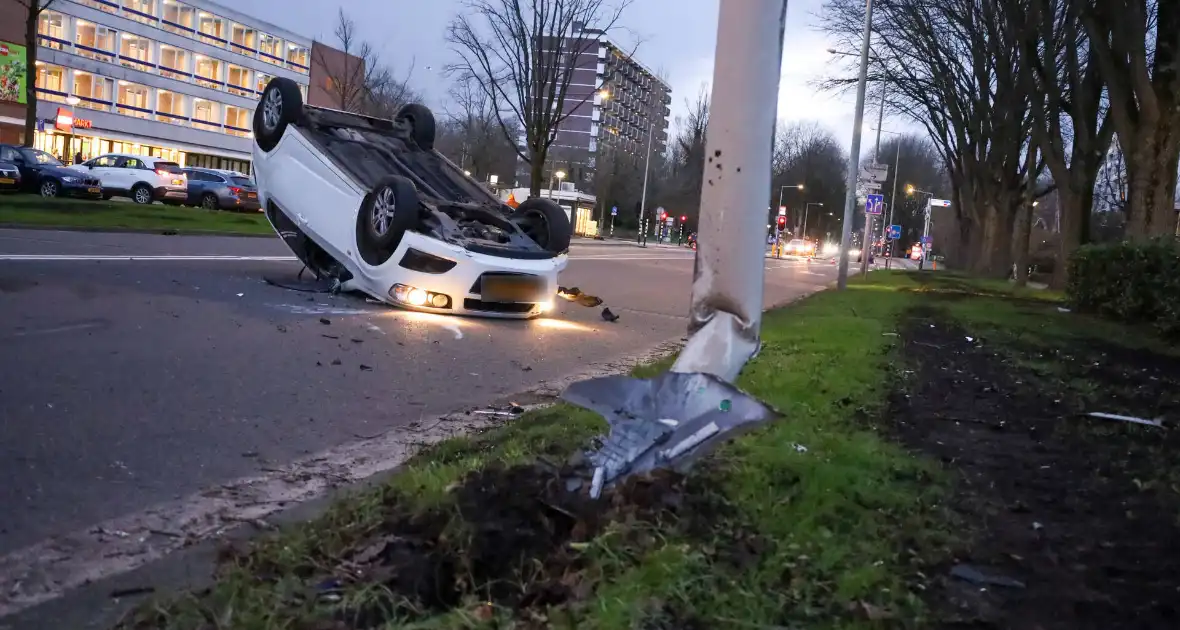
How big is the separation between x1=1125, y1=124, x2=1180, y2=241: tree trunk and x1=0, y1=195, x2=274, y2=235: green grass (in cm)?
1868

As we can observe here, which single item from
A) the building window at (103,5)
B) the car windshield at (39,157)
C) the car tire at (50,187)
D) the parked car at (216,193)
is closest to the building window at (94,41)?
the building window at (103,5)

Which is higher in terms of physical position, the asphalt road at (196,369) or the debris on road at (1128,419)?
the debris on road at (1128,419)

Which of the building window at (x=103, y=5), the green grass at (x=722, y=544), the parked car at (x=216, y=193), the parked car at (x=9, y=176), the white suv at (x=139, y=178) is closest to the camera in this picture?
the green grass at (x=722, y=544)

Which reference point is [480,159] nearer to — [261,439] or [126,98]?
[126,98]

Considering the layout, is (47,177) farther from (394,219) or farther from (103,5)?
(103,5)

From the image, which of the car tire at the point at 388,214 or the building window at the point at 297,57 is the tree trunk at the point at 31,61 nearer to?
the car tire at the point at 388,214

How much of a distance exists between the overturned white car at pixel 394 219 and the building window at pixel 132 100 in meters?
51.6

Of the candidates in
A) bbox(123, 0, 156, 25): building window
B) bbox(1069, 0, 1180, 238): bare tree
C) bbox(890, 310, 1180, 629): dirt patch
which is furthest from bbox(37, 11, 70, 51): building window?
bbox(890, 310, 1180, 629): dirt patch

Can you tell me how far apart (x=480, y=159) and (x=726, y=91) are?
80973mm

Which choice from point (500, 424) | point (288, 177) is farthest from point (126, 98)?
point (500, 424)

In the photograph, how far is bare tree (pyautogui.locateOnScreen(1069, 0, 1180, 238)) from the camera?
57.4ft

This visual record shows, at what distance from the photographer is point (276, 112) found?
504 inches

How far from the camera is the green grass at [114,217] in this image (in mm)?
19781

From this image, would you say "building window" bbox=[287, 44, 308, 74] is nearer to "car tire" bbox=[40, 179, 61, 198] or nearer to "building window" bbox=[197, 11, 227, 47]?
"building window" bbox=[197, 11, 227, 47]
